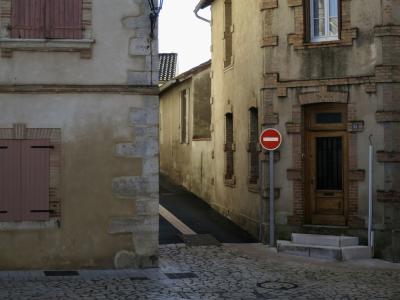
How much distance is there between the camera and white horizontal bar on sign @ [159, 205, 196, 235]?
14577mm

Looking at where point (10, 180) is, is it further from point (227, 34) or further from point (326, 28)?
point (227, 34)

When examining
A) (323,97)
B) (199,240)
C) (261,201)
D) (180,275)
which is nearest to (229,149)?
(261,201)

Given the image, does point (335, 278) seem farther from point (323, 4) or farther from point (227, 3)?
point (227, 3)

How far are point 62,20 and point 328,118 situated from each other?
611cm

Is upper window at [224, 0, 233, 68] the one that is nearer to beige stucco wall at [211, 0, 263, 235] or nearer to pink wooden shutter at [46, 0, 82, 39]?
beige stucco wall at [211, 0, 263, 235]

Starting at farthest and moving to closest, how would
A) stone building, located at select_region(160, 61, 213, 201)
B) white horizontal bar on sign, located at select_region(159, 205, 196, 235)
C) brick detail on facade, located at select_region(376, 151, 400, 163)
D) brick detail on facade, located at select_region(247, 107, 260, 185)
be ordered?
stone building, located at select_region(160, 61, 213, 201)
brick detail on facade, located at select_region(247, 107, 260, 185)
white horizontal bar on sign, located at select_region(159, 205, 196, 235)
brick detail on facade, located at select_region(376, 151, 400, 163)

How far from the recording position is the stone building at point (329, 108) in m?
12.3

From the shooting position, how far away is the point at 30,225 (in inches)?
408

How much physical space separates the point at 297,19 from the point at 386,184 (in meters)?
4.09

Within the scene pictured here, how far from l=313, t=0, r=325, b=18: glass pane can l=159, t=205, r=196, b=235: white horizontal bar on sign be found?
19.3 ft

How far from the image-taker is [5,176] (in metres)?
10.3

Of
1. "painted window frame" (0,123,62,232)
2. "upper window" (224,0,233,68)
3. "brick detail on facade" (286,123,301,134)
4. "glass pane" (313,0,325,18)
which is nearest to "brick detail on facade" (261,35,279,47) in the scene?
"glass pane" (313,0,325,18)

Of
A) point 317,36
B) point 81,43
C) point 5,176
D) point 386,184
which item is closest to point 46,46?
point 81,43

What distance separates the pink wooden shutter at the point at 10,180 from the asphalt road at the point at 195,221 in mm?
3913
